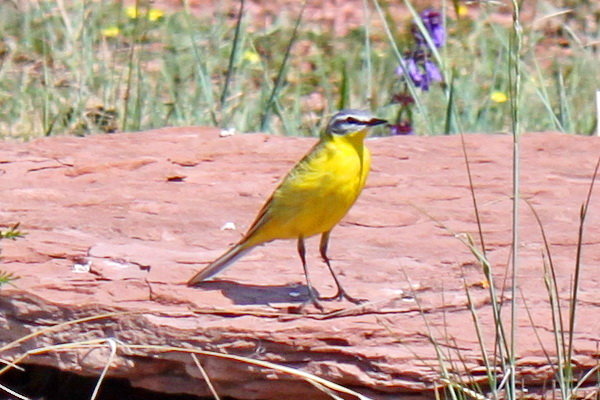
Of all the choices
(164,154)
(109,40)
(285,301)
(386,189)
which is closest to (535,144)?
(386,189)

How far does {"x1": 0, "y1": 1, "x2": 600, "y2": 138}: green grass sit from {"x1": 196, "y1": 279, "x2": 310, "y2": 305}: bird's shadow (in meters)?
2.21

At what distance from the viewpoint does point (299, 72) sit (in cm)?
779

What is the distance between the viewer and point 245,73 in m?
7.62

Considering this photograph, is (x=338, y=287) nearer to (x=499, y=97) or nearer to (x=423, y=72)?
(x=423, y=72)

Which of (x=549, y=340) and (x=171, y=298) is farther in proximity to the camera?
(x=171, y=298)

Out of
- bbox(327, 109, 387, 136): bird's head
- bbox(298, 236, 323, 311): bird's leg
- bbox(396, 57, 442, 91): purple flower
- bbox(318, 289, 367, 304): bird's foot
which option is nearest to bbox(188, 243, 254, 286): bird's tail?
bbox(298, 236, 323, 311): bird's leg

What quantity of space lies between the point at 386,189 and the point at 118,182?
106 centimetres

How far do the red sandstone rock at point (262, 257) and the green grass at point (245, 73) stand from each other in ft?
2.81

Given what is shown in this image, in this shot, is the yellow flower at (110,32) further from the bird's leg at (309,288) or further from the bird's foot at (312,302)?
the bird's foot at (312,302)

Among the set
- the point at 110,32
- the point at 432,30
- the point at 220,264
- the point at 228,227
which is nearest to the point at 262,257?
the point at 228,227

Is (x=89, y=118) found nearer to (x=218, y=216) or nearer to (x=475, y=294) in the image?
(x=218, y=216)

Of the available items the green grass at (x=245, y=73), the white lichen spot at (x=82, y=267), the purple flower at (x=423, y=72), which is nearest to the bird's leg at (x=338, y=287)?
the white lichen spot at (x=82, y=267)

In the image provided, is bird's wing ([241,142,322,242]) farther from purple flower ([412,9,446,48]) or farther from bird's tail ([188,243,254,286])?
purple flower ([412,9,446,48])

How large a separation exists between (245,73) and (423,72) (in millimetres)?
1400
